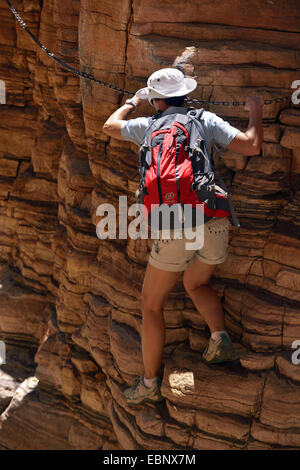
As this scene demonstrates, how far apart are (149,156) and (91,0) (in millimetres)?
1915

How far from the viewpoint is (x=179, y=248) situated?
4.19 m

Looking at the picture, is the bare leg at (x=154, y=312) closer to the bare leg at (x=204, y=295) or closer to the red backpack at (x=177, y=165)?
the bare leg at (x=204, y=295)

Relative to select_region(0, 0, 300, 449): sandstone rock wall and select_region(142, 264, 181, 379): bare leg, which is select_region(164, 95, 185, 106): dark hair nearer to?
select_region(0, 0, 300, 449): sandstone rock wall

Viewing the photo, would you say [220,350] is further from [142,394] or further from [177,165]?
[177,165]

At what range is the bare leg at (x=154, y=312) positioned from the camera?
4.35 metres

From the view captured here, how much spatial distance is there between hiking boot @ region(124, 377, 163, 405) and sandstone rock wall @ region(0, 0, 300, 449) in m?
0.09

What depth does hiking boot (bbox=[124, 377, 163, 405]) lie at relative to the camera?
4.81m

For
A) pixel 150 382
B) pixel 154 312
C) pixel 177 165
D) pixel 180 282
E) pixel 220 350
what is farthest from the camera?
pixel 180 282

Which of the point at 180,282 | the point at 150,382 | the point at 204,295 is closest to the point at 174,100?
the point at 204,295

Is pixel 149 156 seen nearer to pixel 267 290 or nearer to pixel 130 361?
pixel 267 290

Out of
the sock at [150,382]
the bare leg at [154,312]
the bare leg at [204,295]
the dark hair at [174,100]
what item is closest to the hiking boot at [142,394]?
the sock at [150,382]

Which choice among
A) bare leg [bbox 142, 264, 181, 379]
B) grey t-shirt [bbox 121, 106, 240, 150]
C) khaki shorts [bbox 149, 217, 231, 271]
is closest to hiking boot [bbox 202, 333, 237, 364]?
bare leg [bbox 142, 264, 181, 379]

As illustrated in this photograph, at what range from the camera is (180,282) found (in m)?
5.12

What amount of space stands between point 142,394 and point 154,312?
2.55 feet
